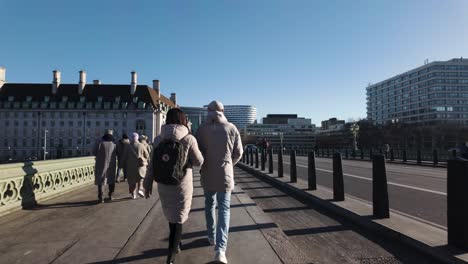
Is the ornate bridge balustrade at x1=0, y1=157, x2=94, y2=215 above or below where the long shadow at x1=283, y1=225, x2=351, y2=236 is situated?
above

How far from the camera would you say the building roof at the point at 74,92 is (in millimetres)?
113875

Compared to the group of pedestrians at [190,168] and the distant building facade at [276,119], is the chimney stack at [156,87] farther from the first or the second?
the group of pedestrians at [190,168]

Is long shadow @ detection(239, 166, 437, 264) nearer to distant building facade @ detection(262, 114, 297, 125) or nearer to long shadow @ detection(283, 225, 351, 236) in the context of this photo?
long shadow @ detection(283, 225, 351, 236)

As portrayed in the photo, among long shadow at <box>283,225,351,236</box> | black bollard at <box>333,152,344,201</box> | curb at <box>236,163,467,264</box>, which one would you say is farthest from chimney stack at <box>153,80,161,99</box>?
long shadow at <box>283,225,351,236</box>

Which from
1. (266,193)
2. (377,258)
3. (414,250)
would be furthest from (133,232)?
(266,193)

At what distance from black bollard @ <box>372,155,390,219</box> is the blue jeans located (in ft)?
10.4

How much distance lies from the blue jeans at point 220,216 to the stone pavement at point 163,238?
9.1 inches

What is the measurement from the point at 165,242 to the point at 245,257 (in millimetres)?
1320

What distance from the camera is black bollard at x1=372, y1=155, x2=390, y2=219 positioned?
620 cm

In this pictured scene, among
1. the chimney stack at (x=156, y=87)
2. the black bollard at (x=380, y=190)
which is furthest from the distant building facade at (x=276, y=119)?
the black bollard at (x=380, y=190)

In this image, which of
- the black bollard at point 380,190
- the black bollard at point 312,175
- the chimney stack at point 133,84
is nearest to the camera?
the black bollard at point 380,190

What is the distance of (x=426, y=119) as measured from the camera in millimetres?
131500

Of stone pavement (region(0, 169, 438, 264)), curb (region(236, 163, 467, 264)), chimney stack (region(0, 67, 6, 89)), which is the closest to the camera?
curb (region(236, 163, 467, 264))

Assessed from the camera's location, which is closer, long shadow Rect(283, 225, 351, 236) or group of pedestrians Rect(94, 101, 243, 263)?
group of pedestrians Rect(94, 101, 243, 263)
